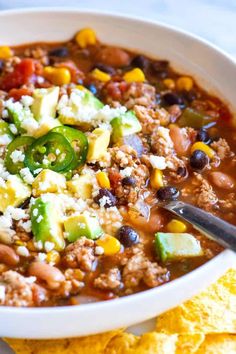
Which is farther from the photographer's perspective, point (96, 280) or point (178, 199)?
point (178, 199)

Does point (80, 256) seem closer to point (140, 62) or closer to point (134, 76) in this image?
point (134, 76)

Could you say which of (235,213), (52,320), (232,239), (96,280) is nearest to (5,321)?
(52,320)

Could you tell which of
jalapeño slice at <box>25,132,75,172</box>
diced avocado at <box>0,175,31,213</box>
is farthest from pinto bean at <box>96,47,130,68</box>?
diced avocado at <box>0,175,31,213</box>

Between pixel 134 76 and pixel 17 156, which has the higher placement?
pixel 134 76

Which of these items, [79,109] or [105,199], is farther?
[79,109]

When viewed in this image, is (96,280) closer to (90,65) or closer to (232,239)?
(232,239)

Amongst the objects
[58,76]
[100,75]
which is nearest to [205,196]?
[100,75]
